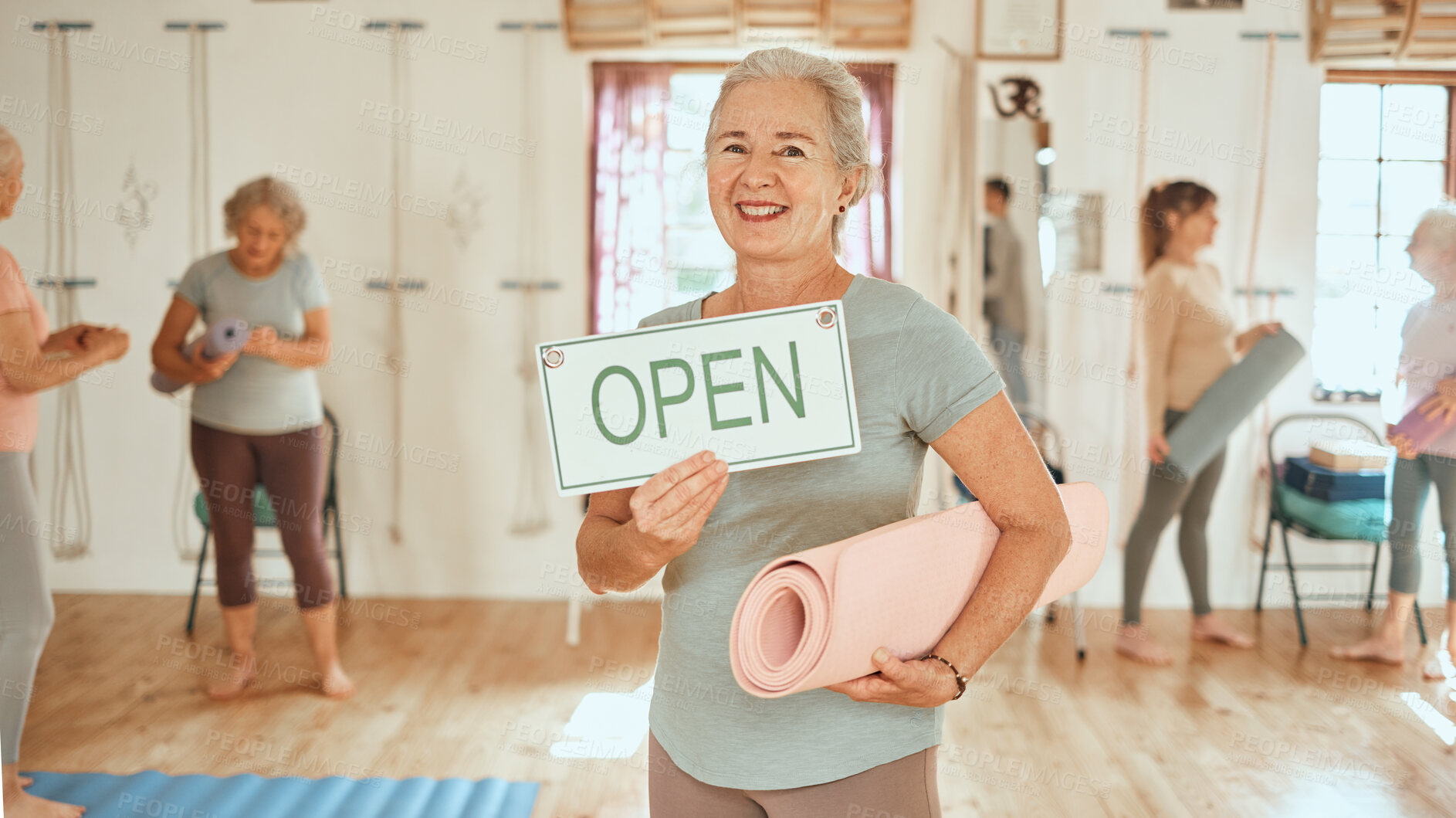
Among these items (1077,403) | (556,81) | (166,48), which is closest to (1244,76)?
(1077,403)

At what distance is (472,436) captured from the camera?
413 cm

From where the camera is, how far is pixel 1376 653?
3.49 meters

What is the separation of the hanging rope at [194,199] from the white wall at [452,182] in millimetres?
37

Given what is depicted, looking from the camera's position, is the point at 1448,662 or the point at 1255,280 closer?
the point at 1448,662

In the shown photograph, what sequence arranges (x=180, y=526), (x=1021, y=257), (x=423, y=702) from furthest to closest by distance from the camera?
(x=180, y=526)
(x=1021, y=257)
(x=423, y=702)

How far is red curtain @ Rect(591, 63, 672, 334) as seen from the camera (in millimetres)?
3963

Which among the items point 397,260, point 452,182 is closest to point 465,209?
point 452,182

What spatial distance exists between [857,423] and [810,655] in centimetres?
24

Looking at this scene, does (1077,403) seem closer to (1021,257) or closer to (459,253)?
(1021,257)

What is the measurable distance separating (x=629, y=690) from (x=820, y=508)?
2.37 metres

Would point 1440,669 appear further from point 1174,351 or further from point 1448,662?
point 1174,351

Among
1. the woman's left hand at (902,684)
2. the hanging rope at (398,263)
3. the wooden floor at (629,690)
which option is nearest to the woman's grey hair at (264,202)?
the hanging rope at (398,263)

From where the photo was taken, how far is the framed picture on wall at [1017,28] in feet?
12.7

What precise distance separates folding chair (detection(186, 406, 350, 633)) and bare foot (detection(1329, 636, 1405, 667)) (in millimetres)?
3840
